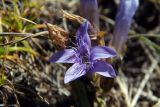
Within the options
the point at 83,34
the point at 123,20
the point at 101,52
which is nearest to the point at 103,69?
the point at 101,52

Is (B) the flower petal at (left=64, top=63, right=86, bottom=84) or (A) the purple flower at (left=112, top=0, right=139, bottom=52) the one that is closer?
(B) the flower petal at (left=64, top=63, right=86, bottom=84)

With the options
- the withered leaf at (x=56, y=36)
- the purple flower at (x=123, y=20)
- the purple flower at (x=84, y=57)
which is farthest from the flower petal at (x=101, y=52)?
the purple flower at (x=123, y=20)

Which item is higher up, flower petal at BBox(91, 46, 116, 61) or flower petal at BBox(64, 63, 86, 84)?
flower petal at BBox(91, 46, 116, 61)

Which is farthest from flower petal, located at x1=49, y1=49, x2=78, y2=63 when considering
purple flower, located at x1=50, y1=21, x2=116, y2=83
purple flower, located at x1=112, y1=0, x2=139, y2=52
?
purple flower, located at x1=112, y1=0, x2=139, y2=52

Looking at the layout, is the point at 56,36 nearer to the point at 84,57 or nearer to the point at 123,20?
the point at 84,57

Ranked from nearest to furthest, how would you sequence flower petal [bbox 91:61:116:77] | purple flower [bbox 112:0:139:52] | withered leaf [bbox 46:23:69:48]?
flower petal [bbox 91:61:116:77] < withered leaf [bbox 46:23:69:48] < purple flower [bbox 112:0:139:52]

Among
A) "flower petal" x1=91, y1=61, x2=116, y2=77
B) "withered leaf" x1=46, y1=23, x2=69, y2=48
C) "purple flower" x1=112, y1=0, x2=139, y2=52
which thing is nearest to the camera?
"flower petal" x1=91, y1=61, x2=116, y2=77

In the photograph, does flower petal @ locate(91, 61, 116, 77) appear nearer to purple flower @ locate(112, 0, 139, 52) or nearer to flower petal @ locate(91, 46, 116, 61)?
flower petal @ locate(91, 46, 116, 61)
